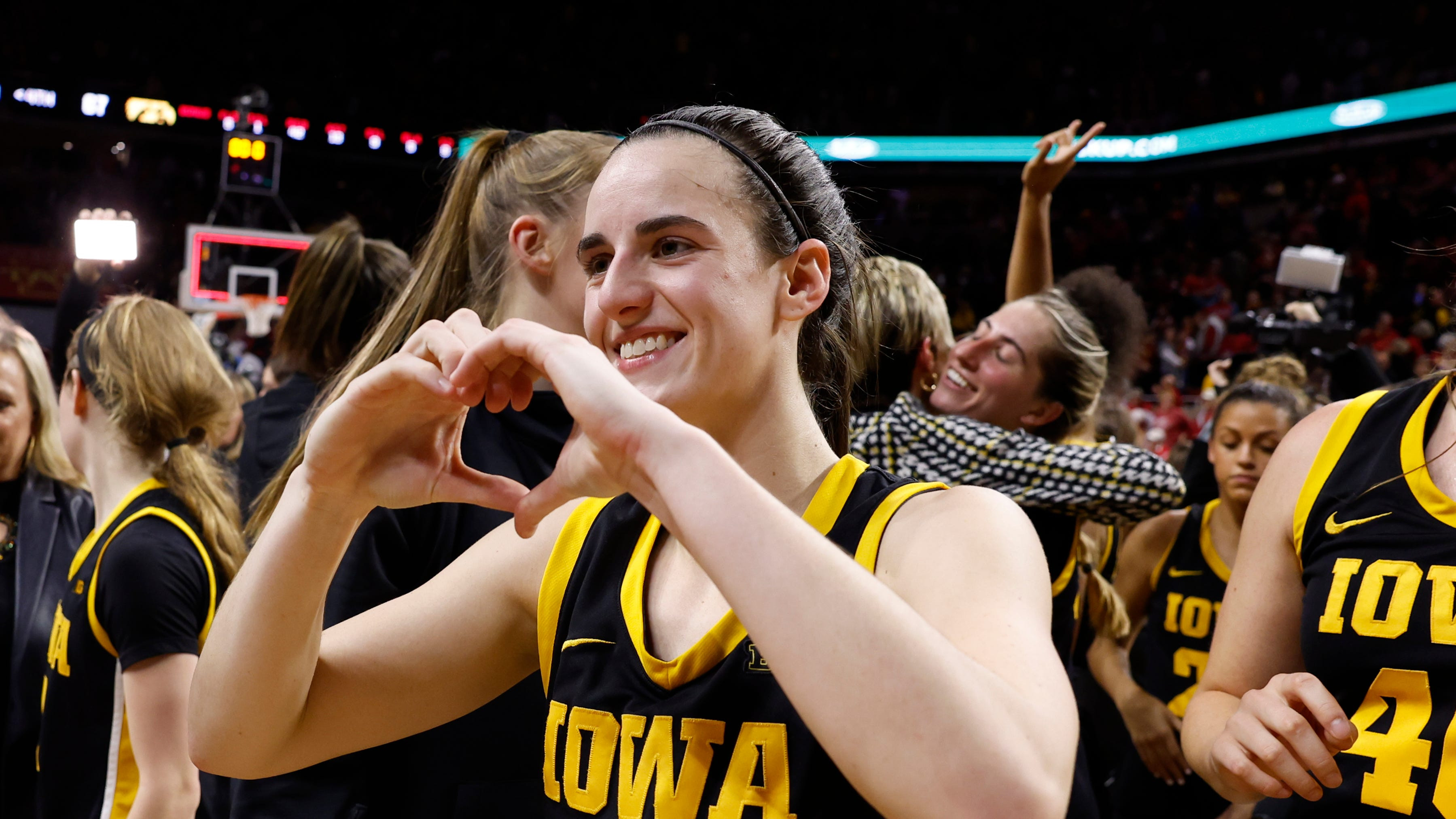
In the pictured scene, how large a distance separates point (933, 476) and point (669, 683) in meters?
1.62

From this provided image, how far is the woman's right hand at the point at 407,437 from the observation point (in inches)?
51.9

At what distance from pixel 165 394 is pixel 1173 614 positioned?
3.11m

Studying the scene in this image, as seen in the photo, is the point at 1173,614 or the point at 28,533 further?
the point at 1173,614

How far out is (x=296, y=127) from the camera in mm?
16047

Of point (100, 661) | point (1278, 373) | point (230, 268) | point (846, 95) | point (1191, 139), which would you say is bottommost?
point (100, 661)

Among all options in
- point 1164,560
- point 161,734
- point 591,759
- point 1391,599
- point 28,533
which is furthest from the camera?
point 1164,560

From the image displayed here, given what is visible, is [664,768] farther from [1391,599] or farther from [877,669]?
[1391,599]

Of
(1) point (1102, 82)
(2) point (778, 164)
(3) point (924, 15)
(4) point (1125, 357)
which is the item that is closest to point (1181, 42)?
(1) point (1102, 82)

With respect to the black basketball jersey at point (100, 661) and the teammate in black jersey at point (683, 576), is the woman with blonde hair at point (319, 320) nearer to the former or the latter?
the black basketball jersey at point (100, 661)

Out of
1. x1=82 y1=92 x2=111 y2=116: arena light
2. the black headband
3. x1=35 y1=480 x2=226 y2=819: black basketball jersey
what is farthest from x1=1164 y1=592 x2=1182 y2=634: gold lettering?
x1=82 y1=92 x2=111 y2=116: arena light

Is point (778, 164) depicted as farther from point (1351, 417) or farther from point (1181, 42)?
point (1181, 42)

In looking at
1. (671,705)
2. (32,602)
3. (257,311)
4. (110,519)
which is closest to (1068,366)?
(671,705)

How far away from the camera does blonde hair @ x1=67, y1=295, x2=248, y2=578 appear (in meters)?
2.77

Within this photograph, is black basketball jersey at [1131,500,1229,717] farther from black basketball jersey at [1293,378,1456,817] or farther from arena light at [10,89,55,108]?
arena light at [10,89,55,108]
